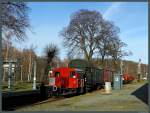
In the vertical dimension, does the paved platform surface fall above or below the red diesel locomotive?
below

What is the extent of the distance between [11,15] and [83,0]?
1598 centimetres

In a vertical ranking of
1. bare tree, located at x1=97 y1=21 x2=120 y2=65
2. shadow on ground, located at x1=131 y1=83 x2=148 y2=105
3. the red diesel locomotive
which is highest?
bare tree, located at x1=97 y1=21 x2=120 y2=65

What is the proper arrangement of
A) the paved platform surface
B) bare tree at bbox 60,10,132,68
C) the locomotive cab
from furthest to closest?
bare tree at bbox 60,10,132,68 → the locomotive cab → the paved platform surface

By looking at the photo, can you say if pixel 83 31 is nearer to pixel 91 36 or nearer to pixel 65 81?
pixel 91 36

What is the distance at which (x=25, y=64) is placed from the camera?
109 m

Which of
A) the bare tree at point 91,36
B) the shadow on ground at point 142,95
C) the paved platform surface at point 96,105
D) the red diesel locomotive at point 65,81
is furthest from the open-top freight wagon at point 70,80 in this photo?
the bare tree at point 91,36

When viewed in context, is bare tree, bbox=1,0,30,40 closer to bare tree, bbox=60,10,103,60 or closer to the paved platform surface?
the paved platform surface

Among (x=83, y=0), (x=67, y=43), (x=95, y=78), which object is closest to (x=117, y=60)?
(x=67, y=43)

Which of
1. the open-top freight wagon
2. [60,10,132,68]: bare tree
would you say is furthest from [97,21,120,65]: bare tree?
the open-top freight wagon

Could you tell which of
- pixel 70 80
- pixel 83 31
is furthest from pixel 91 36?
pixel 70 80

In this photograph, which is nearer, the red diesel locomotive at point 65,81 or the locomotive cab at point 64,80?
the red diesel locomotive at point 65,81

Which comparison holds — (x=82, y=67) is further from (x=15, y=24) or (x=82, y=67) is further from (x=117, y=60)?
(x=117, y=60)

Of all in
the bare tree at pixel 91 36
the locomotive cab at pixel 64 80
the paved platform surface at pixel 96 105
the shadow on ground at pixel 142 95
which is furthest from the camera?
the bare tree at pixel 91 36

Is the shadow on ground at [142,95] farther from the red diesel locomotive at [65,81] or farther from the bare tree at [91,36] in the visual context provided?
the bare tree at [91,36]
